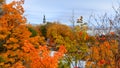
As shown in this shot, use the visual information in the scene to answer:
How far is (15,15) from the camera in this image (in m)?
18.5

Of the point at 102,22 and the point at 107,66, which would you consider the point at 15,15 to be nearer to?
the point at 102,22

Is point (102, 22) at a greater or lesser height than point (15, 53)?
greater

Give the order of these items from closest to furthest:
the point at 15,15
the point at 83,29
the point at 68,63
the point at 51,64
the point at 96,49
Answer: the point at 51,64
the point at 96,49
the point at 68,63
the point at 83,29
the point at 15,15

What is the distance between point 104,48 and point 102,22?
4.62 ft

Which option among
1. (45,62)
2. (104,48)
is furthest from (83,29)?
(45,62)

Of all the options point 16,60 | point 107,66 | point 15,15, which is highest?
point 15,15

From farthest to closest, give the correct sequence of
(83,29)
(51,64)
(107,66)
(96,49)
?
(83,29)
(96,49)
(107,66)
(51,64)

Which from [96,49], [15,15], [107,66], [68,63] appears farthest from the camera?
[15,15]

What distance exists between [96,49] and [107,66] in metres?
1.18

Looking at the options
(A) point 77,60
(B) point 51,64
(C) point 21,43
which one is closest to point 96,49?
(A) point 77,60

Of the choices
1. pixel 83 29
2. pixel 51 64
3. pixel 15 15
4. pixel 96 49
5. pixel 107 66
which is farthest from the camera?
pixel 15 15

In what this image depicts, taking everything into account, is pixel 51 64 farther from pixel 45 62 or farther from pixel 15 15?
pixel 15 15

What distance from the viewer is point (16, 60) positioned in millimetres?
18703

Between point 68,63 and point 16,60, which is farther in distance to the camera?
point 16,60
